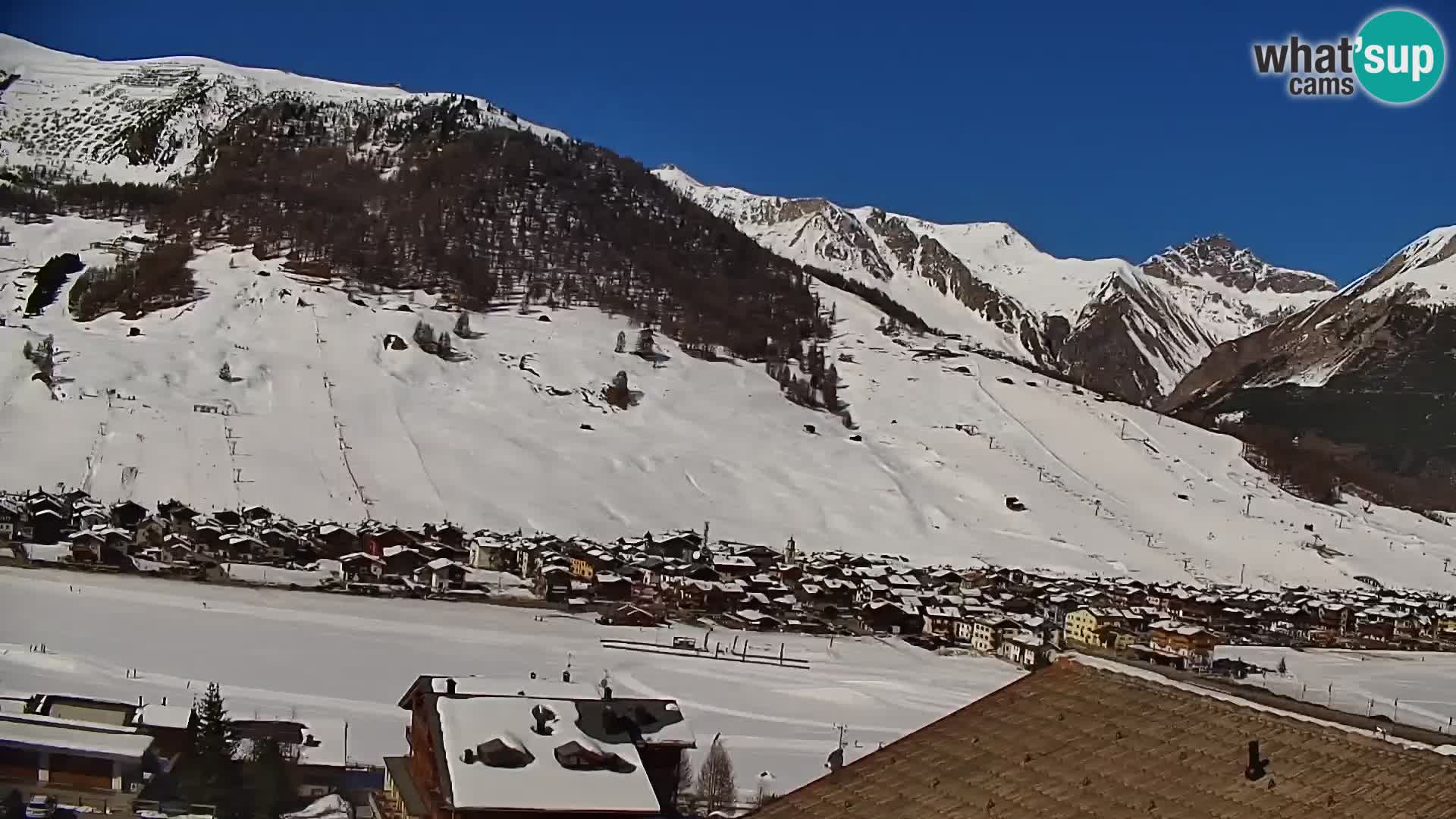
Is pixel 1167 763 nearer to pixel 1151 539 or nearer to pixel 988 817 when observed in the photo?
pixel 988 817

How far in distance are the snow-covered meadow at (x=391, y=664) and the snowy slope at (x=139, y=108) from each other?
48049 mm

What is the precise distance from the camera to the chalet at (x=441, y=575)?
19422 millimetres

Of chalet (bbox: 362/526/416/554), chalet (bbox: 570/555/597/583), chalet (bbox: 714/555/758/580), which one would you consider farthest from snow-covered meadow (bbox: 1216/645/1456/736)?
chalet (bbox: 362/526/416/554)

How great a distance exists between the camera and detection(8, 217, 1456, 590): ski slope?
26.3m

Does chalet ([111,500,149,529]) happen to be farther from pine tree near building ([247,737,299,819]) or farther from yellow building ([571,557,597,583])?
pine tree near building ([247,737,299,819])

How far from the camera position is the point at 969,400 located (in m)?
41.8

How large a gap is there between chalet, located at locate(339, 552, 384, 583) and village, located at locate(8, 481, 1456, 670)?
33mm

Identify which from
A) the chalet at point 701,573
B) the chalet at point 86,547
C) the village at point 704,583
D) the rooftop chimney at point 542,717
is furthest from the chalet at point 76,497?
the rooftop chimney at point 542,717

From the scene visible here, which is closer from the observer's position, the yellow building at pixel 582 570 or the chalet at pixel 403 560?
the chalet at pixel 403 560

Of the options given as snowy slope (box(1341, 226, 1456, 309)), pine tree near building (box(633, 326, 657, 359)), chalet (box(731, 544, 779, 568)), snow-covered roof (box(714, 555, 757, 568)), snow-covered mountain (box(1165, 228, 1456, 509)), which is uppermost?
snowy slope (box(1341, 226, 1456, 309))

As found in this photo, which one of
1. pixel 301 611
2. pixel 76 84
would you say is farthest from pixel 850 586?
pixel 76 84

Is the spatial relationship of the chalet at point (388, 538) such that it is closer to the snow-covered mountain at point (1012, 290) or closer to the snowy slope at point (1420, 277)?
the snowy slope at point (1420, 277)

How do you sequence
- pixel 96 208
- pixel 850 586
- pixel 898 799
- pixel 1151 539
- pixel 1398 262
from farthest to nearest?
pixel 1398 262 → pixel 96 208 → pixel 1151 539 → pixel 850 586 → pixel 898 799

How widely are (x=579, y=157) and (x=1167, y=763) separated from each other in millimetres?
60981
